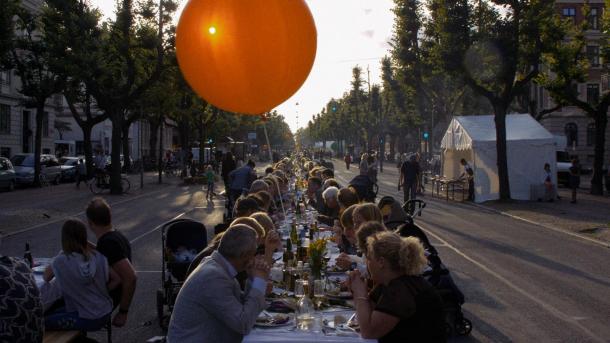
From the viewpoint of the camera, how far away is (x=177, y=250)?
8.01 meters

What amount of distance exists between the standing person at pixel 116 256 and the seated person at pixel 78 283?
0.16m

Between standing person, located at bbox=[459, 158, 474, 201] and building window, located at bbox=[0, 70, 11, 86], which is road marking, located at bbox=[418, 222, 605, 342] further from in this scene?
building window, located at bbox=[0, 70, 11, 86]

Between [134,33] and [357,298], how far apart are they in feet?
93.3

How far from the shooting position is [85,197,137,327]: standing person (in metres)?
5.76

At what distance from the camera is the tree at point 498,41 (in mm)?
24266

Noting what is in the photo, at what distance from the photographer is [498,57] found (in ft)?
81.1

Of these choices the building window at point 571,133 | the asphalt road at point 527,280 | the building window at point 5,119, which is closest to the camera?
the asphalt road at point 527,280

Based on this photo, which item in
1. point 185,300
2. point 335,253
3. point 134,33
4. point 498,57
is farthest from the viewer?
point 134,33

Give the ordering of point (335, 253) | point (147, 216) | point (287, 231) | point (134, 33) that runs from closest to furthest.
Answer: point (335, 253)
point (287, 231)
point (147, 216)
point (134, 33)

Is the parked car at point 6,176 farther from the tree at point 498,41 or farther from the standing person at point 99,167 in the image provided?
the tree at point 498,41

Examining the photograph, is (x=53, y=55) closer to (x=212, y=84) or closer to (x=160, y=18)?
(x=160, y=18)

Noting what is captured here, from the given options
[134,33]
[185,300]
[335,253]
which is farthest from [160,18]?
[185,300]

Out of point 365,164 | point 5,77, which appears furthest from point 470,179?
point 5,77

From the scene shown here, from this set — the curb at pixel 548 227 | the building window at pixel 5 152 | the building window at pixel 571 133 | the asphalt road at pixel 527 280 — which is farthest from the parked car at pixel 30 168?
the building window at pixel 571 133
